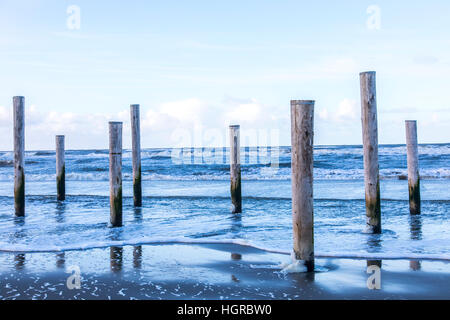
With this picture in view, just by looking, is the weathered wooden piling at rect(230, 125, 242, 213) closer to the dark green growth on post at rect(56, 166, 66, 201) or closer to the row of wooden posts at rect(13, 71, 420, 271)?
the row of wooden posts at rect(13, 71, 420, 271)

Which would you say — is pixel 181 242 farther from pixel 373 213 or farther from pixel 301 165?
pixel 373 213

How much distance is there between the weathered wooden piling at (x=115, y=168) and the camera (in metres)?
8.98

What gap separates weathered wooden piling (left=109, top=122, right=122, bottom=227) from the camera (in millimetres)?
8984

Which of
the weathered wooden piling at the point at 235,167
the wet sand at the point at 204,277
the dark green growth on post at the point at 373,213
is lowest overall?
the wet sand at the point at 204,277

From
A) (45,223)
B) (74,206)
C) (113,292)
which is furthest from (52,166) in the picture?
(113,292)

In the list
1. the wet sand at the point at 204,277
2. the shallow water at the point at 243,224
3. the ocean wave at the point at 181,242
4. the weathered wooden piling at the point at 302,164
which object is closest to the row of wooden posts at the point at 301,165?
the weathered wooden piling at the point at 302,164

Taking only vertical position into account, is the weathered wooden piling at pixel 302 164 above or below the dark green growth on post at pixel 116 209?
above

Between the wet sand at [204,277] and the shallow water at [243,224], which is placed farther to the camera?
the shallow water at [243,224]

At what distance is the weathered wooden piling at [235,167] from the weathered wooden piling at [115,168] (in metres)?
2.57

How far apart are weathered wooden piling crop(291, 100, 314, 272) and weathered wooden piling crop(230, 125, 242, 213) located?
16.3 ft

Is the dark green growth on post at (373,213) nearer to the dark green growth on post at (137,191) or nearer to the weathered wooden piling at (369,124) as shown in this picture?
the weathered wooden piling at (369,124)
